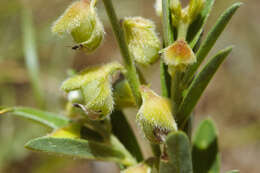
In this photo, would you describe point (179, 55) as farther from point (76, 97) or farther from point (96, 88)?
point (76, 97)

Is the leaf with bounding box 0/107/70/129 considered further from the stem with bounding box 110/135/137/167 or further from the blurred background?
the blurred background

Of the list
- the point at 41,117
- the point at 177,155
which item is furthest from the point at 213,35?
the point at 41,117

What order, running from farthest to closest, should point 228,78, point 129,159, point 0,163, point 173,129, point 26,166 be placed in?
point 228,78
point 26,166
point 0,163
point 129,159
point 173,129

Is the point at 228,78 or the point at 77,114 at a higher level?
the point at 77,114

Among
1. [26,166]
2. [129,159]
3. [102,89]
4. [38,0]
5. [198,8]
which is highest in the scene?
[38,0]

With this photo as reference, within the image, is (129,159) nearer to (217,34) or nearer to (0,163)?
(217,34)

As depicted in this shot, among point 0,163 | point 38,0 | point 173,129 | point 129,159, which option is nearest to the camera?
point 173,129

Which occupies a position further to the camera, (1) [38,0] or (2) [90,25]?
(1) [38,0]

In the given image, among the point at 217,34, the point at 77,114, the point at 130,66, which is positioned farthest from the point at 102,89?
the point at 217,34
